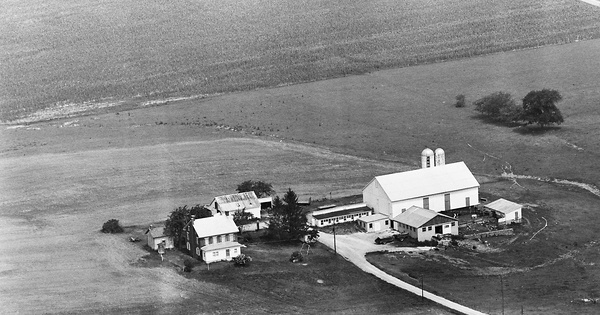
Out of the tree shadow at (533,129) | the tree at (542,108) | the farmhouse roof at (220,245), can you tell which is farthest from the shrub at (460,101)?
the farmhouse roof at (220,245)

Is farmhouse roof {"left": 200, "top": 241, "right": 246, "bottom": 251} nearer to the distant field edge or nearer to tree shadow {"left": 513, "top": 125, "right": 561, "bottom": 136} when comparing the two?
tree shadow {"left": 513, "top": 125, "right": 561, "bottom": 136}

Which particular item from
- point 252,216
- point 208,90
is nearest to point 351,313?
point 252,216

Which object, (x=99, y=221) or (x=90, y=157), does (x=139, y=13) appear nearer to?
(x=90, y=157)

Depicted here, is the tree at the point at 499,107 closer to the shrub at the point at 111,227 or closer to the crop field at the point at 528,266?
the crop field at the point at 528,266

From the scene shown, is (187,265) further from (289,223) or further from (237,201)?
(237,201)

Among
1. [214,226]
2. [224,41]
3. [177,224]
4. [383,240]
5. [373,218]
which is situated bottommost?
[383,240]

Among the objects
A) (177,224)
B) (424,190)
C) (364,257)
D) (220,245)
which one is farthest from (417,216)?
(177,224)

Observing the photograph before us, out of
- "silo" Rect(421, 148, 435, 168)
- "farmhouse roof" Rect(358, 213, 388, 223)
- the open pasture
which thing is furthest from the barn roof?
the open pasture
